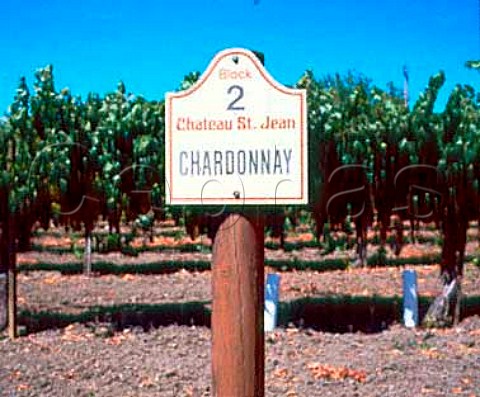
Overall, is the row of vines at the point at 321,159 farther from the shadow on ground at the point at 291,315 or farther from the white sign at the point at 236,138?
the white sign at the point at 236,138

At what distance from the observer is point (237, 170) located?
2711mm

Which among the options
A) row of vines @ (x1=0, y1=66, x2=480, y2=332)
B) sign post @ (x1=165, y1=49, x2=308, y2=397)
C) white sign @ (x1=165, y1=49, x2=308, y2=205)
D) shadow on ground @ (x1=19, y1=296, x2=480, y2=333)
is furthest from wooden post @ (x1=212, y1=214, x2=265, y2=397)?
shadow on ground @ (x1=19, y1=296, x2=480, y2=333)

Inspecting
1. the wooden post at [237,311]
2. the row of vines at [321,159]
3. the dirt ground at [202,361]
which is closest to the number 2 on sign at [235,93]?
the wooden post at [237,311]

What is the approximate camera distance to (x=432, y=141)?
9648 mm

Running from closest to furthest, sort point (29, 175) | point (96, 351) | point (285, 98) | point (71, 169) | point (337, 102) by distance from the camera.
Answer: point (285, 98)
point (96, 351)
point (29, 175)
point (71, 169)
point (337, 102)

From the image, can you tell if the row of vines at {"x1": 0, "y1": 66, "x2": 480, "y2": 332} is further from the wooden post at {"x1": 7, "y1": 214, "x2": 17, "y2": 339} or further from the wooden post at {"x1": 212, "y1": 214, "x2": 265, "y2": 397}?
the wooden post at {"x1": 212, "y1": 214, "x2": 265, "y2": 397}

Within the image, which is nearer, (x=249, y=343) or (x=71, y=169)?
(x=249, y=343)

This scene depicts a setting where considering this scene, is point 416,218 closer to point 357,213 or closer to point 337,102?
point 357,213

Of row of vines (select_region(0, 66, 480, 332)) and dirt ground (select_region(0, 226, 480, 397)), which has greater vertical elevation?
row of vines (select_region(0, 66, 480, 332))

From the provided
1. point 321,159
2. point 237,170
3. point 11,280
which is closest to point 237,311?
point 237,170

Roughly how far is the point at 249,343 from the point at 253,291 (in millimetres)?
177

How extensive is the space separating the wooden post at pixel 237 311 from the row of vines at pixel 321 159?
6661 millimetres

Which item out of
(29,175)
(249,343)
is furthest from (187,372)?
(249,343)

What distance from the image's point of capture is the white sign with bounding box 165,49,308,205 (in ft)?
8.82
